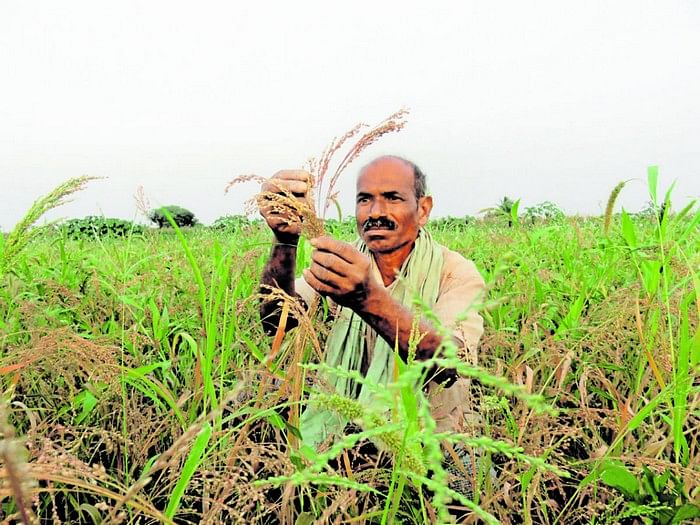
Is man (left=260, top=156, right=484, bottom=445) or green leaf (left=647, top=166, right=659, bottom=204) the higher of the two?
green leaf (left=647, top=166, right=659, bottom=204)

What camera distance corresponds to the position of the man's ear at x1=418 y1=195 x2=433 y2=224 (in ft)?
8.58

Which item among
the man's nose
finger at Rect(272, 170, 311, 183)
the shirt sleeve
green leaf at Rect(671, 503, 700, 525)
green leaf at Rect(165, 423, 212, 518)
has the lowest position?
green leaf at Rect(671, 503, 700, 525)

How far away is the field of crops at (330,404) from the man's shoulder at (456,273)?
157 mm

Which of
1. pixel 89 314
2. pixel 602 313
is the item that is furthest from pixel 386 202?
pixel 89 314

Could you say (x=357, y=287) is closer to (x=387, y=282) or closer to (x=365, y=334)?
(x=365, y=334)

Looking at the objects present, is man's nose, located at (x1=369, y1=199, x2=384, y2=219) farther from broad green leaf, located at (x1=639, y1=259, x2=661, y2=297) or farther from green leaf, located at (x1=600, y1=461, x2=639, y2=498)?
green leaf, located at (x1=600, y1=461, x2=639, y2=498)

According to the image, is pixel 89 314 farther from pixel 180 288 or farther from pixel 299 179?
pixel 299 179

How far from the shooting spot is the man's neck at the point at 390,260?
2.54 m

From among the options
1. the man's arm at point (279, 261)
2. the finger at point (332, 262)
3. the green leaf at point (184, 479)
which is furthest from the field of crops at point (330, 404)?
the finger at point (332, 262)

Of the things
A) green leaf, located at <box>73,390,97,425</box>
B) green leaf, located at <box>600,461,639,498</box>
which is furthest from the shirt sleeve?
green leaf, located at <box>73,390,97,425</box>

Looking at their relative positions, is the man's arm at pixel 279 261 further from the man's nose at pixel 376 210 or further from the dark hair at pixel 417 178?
the dark hair at pixel 417 178

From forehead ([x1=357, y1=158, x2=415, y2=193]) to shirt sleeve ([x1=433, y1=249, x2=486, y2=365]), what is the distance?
35 centimetres

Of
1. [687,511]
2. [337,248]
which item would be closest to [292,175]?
[337,248]

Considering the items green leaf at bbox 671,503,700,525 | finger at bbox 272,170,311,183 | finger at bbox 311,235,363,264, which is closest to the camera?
green leaf at bbox 671,503,700,525
